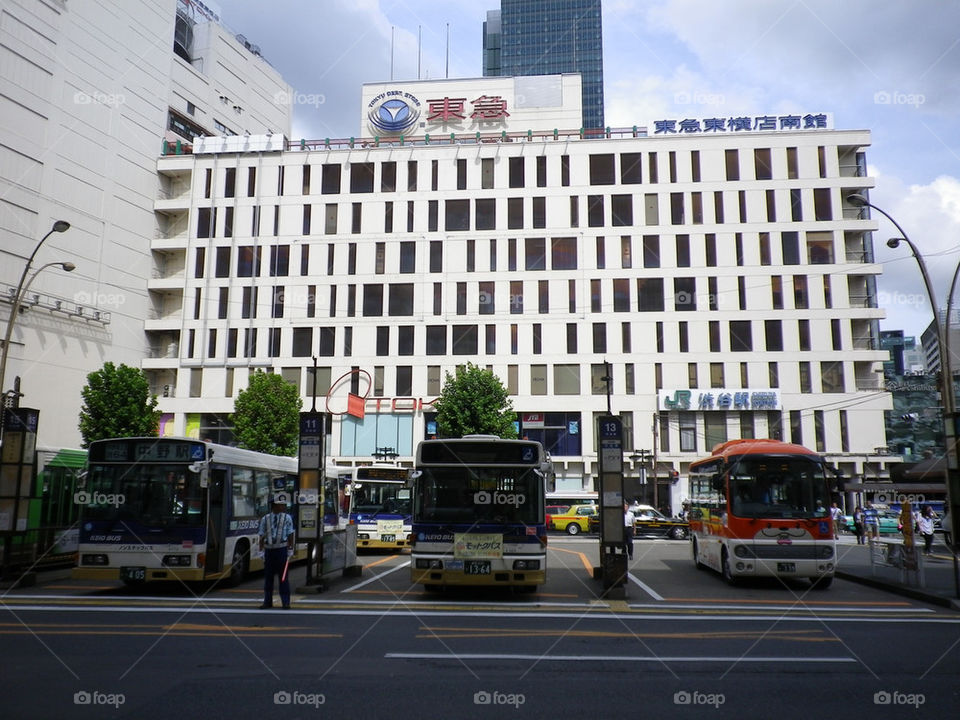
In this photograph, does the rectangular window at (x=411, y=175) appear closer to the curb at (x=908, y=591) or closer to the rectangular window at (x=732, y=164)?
the rectangular window at (x=732, y=164)

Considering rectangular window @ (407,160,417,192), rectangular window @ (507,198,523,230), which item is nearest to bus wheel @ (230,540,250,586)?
rectangular window @ (507,198,523,230)

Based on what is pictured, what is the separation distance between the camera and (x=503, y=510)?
520 inches

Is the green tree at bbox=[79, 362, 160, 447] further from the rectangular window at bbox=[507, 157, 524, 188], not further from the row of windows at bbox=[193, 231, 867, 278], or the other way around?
the rectangular window at bbox=[507, 157, 524, 188]

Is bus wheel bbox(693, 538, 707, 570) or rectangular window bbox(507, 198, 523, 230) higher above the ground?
rectangular window bbox(507, 198, 523, 230)

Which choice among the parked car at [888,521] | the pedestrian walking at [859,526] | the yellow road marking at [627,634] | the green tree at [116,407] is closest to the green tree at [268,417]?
Result: the green tree at [116,407]

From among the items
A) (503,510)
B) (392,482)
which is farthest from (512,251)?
(503,510)

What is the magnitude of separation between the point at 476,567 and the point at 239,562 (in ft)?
19.0

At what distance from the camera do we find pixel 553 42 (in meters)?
160

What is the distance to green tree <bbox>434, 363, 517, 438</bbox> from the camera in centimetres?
4056

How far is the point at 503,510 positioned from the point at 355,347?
38.5 metres

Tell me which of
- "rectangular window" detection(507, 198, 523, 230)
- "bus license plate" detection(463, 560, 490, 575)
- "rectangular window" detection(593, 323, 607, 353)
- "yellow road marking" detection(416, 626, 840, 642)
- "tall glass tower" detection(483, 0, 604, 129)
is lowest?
"yellow road marking" detection(416, 626, 840, 642)

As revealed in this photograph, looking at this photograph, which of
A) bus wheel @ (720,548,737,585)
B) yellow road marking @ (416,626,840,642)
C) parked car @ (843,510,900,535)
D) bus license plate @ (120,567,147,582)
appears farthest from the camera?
parked car @ (843,510,900,535)

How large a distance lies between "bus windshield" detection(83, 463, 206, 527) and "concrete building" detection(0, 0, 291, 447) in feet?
95.7

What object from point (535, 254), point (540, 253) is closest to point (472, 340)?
point (535, 254)
